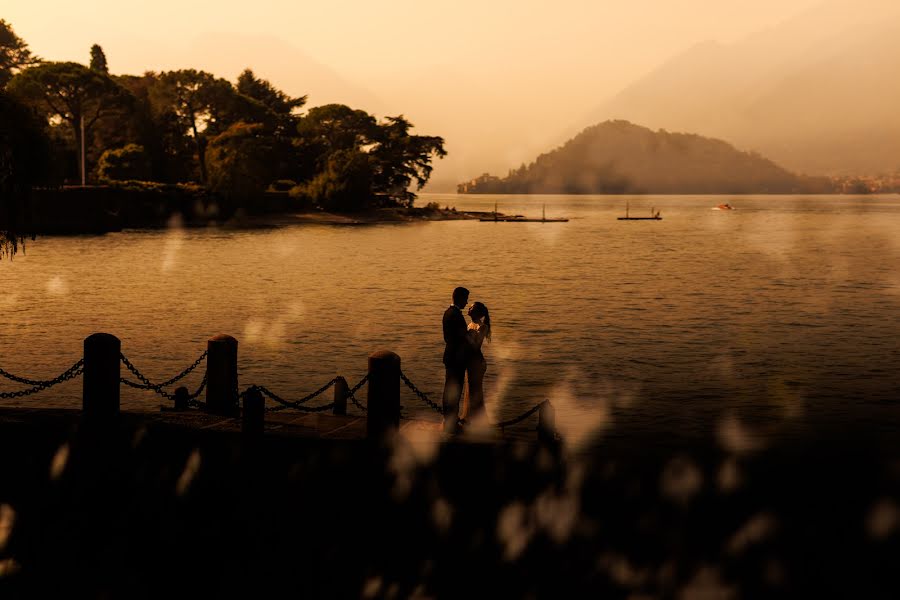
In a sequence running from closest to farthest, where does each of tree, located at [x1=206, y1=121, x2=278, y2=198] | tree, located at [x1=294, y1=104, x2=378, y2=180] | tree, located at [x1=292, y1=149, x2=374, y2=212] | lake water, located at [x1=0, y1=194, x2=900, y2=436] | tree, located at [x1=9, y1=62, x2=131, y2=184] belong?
lake water, located at [x1=0, y1=194, x2=900, y2=436] < tree, located at [x1=9, y1=62, x2=131, y2=184] < tree, located at [x1=206, y1=121, x2=278, y2=198] < tree, located at [x1=292, y1=149, x2=374, y2=212] < tree, located at [x1=294, y1=104, x2=378, y2=180]

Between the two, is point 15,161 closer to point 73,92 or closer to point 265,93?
point 73,92

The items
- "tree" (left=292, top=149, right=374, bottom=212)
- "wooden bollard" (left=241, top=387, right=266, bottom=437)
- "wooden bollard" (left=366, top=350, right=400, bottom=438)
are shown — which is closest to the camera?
"wooden bollard" (left=241, top=387, right=266, bottom=437)

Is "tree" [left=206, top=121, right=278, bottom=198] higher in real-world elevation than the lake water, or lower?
higher

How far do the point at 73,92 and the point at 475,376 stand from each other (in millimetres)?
104311

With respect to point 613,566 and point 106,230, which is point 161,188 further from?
point 613,566

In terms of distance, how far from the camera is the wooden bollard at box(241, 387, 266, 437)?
13148 mm

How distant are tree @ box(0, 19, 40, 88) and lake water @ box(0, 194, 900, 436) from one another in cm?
6710

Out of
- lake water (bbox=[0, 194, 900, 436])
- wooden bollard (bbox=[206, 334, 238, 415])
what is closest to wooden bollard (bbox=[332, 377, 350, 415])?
wooden bollard (bbox=[206, 334, 238, 415])

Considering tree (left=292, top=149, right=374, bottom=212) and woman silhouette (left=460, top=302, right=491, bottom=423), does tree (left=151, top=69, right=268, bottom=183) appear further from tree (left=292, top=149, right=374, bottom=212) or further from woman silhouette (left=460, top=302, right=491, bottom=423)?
woman silhouette (left=460, top=302, right=491, bottom=423)

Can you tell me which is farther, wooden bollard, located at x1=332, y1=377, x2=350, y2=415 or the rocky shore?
the rocky shore

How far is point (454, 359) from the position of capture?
48.1 feet

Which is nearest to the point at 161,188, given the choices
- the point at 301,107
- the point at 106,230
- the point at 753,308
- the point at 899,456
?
the point at 106,230

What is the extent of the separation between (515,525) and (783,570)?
3163 mm

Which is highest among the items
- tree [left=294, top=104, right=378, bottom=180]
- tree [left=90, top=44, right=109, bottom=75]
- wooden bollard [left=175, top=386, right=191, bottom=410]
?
tree [left=90, top=44, right=109, bottom=75]
